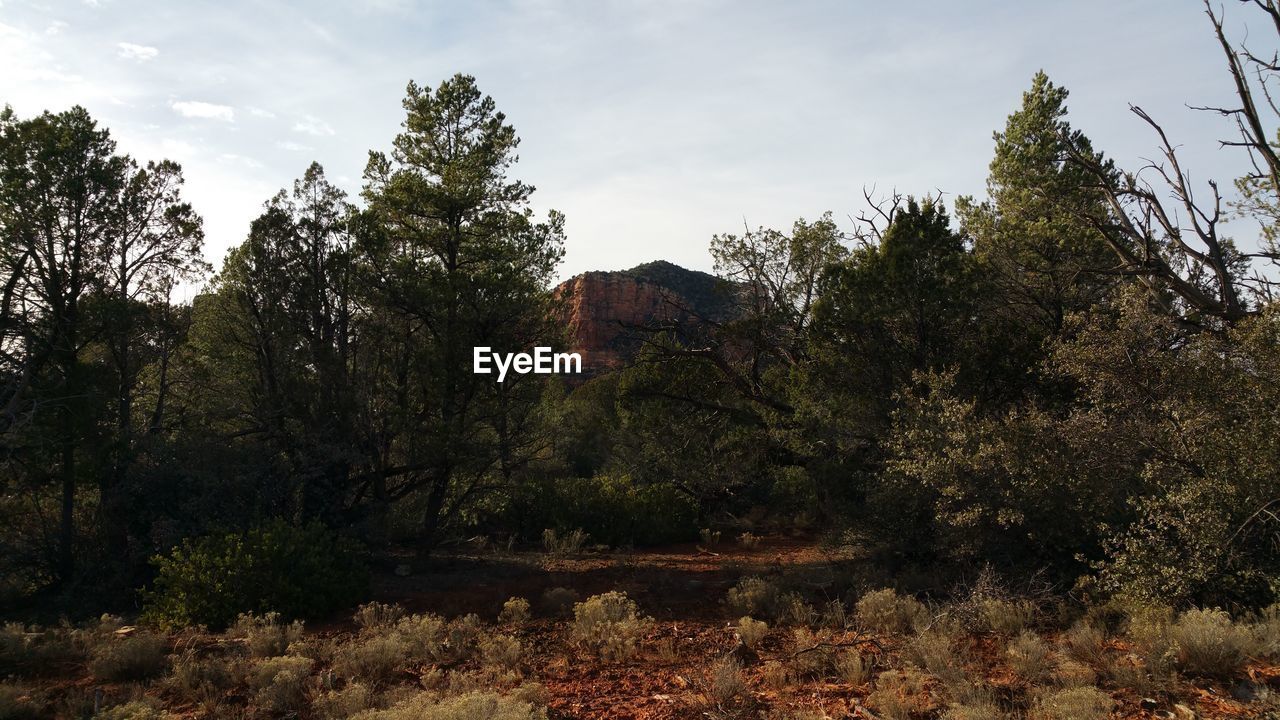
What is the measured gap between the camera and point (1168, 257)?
51.8 feet

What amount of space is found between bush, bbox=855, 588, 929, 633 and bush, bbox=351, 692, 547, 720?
439 centimetres

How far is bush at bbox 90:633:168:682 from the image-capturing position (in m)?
8.16

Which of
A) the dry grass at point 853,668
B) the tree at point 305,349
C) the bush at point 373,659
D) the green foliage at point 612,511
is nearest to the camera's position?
the dry grass at point 853,668

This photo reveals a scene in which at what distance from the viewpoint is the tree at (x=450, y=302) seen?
1467cm

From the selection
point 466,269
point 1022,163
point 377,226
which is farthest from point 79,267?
point 1022,163

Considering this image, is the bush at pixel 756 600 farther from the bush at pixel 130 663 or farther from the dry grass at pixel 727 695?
the bush at pixel 130 663

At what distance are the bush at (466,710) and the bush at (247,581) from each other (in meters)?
4.77

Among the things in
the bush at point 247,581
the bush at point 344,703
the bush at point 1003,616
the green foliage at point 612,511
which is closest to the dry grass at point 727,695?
the bush at point 344,703

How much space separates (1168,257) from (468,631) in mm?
15986

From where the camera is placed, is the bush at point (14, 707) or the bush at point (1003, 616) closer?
the bush at point (14, 707)

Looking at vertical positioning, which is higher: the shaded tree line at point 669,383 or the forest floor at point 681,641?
the shaded tree line at point 669,383

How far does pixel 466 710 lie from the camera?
19.9ft

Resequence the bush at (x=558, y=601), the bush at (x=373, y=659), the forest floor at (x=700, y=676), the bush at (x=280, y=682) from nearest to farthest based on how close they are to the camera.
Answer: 1. the forest floor at (x=700, y=676)
2. the bush at (x=280, y=682)
3. the bush at (x=373, y=659)
4. the bush at (x=558, y=601)

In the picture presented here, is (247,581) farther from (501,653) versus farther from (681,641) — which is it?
(681,641)
